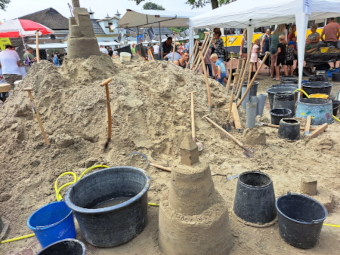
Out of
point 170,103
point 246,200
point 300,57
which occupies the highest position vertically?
point 300,57

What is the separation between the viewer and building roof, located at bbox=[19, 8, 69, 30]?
34.6 m

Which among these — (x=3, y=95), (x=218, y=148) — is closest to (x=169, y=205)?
(x=218, y=148)

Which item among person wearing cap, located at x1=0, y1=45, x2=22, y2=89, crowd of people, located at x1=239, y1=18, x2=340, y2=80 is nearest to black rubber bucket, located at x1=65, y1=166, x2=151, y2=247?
person wearing cap, located at x1=0, y1=45, x2=22, y2=89

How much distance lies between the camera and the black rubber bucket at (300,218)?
2180 mm

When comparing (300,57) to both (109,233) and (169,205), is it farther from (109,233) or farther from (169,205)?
(109,233)

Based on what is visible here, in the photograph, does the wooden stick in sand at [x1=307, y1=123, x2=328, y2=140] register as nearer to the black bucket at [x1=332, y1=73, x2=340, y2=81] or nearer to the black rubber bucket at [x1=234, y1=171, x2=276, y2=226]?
the black rubber bucket at [x1=234, y1=171, x2=276, y2=226]

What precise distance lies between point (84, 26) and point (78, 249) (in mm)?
4012

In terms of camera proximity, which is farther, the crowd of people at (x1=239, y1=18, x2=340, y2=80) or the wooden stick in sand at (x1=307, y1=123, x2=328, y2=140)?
the crowd of people at (x1=239, y1=18, x2=340, y2=80)

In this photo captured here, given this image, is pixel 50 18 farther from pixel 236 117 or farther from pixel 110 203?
pixel 110 203

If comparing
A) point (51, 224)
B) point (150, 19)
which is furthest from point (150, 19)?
point (51, 224)

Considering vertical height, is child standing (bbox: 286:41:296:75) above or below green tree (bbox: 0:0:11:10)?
below

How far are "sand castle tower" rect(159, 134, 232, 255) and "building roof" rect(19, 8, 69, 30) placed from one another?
38.0 metres

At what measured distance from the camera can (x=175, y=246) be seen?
84.4 inches

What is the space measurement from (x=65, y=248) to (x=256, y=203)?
6.14 ft
